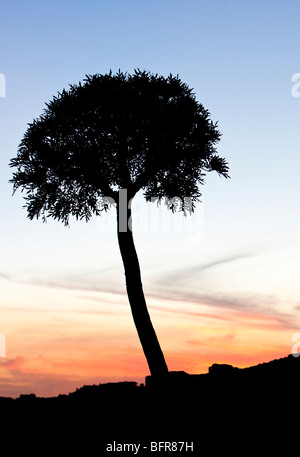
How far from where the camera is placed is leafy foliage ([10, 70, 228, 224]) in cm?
2506

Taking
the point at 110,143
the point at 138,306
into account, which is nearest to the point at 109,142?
the point at 110,143

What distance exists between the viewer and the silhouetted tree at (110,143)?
25.0m

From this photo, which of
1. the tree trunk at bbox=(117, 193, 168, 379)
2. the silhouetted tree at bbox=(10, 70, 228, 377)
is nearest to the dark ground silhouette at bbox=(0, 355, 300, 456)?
the tree trunk at bbox=(117, 193, 168, 379)

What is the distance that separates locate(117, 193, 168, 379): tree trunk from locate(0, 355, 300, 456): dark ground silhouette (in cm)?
99

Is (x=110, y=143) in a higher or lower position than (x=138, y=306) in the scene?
higher

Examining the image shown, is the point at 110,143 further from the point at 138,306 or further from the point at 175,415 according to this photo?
the point at 175,415

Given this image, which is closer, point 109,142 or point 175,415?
point 175,415

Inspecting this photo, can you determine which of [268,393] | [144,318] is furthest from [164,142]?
[268,393]

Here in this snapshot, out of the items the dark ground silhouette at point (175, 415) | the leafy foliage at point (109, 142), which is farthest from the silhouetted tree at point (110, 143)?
the dark ground silhouette at point (175, 415)

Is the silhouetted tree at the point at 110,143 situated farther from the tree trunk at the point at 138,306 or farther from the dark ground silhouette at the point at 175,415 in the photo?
the dark ground silhouette at the point at 175,415

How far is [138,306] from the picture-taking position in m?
23.3

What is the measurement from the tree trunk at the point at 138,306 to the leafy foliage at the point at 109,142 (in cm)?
249

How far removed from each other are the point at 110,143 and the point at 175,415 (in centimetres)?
1340
